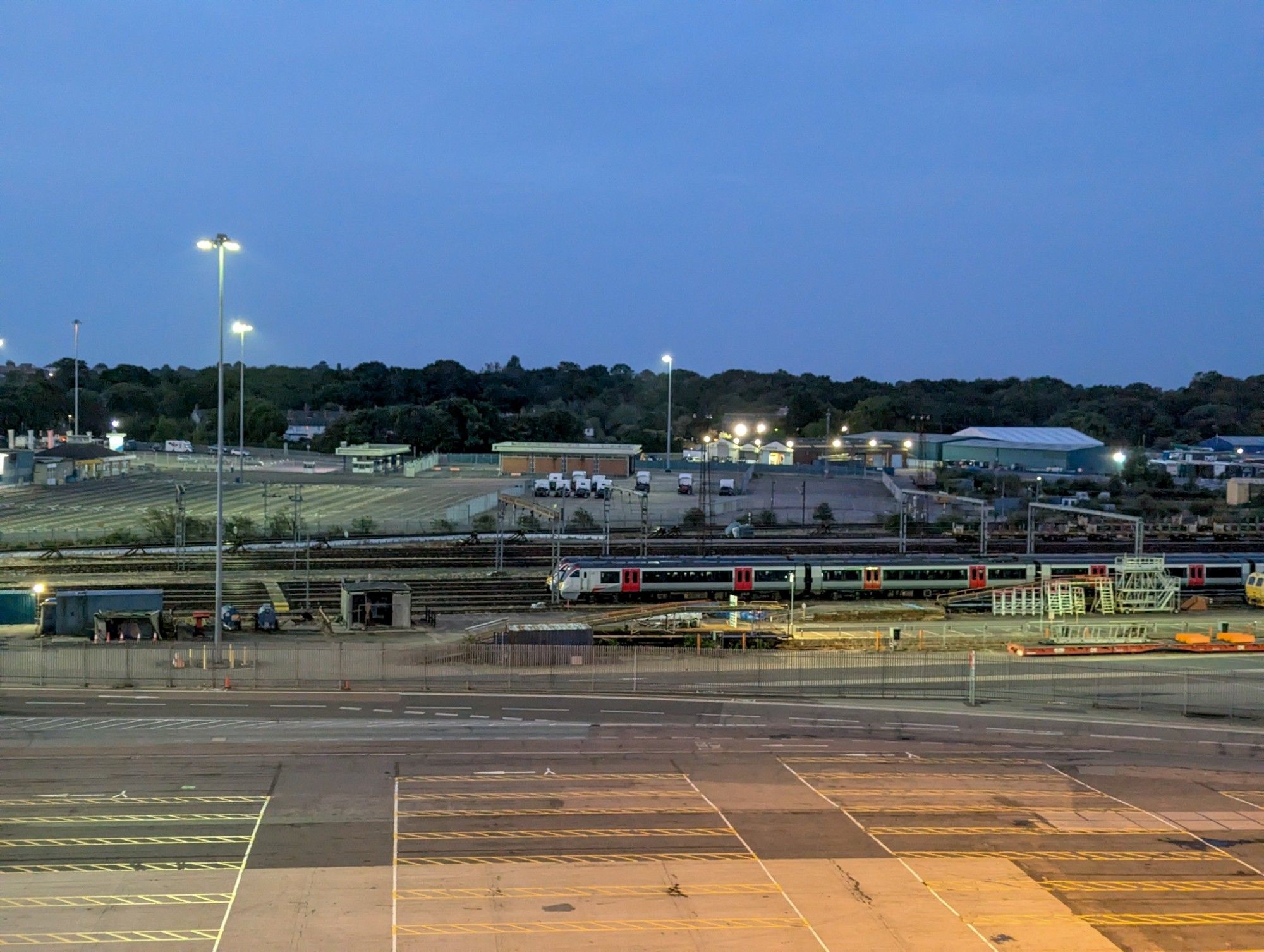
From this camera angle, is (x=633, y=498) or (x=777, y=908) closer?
(x=777, y=908)

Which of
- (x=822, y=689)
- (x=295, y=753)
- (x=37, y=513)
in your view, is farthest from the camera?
(x=37, y=513)

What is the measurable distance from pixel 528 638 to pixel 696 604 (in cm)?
788

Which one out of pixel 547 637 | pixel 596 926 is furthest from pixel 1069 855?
pixel 547 637

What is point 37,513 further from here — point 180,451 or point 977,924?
point 977,924

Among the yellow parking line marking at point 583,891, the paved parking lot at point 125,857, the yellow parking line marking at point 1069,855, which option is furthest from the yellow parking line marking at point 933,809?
the paved parking lot at point 125,857

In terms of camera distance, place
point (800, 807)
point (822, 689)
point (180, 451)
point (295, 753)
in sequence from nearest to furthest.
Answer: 1. point (800, 807)
2. point (295, 753)
3. point (822, 689)
4. point (180, 451)

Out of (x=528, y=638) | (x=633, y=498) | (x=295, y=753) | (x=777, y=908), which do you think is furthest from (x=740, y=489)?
(x=777, y=908)

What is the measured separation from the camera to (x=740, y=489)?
7375 cm

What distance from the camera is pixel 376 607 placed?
3259cm

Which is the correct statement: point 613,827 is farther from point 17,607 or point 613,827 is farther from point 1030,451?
point 1030,451

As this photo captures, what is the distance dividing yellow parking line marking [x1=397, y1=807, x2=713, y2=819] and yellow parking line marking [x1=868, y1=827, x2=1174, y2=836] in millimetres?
2696

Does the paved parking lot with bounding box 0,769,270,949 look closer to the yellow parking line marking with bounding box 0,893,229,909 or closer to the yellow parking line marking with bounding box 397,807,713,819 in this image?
the yellow parking line marking with bounding box 0,893,229,909

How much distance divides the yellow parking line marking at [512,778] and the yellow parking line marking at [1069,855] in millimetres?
4607

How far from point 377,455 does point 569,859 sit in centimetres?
7387
